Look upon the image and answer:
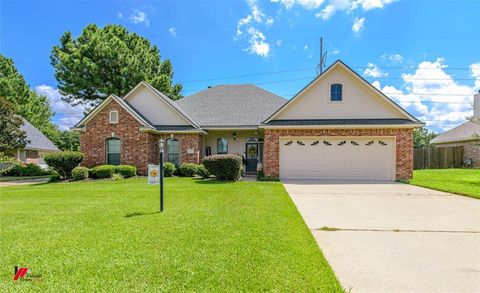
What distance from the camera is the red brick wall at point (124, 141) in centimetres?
1595

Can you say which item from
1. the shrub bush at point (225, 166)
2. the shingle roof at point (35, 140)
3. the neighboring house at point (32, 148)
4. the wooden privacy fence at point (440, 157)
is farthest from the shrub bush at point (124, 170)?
the wooden privacy fence at point (440, 157)

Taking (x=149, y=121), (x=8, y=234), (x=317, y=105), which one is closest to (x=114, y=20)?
(x=149, y=121)

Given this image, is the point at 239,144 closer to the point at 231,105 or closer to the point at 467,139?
the point at 231,105

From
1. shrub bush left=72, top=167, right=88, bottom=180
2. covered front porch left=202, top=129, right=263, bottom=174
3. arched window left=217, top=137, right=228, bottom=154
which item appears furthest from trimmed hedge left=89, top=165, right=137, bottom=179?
arched window left=217, top=137, right=228, bottom=154

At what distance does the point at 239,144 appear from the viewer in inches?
706

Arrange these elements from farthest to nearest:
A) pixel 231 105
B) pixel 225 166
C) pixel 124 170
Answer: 1. pixel 231 105
2. pixel 124 170
3. pixel 225 166

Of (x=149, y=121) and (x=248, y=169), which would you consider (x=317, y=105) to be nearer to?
(x=248, y=169)

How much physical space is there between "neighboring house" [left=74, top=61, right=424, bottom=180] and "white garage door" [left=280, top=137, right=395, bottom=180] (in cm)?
5

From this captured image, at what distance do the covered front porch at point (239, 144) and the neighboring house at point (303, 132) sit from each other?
17.6 inches

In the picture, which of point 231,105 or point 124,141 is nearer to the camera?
point 124,141

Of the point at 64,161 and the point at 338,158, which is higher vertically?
the point at 338,158

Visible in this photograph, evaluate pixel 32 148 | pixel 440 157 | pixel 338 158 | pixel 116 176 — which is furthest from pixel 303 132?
pixel 32 148

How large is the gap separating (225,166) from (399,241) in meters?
9.27

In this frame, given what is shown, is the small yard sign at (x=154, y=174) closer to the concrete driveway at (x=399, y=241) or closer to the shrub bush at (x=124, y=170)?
the concrete driveway at (x=399, y=241)
